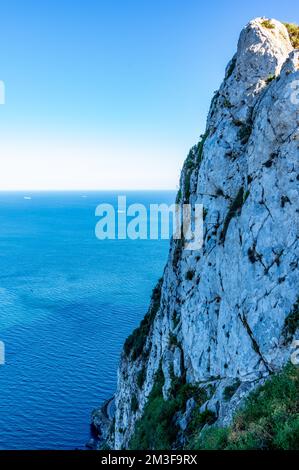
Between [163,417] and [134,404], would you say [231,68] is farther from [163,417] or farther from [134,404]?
[134,404]

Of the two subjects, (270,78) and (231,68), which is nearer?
(270,78)

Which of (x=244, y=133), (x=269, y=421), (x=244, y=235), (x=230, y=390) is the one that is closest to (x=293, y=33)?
(x=244, y=133)

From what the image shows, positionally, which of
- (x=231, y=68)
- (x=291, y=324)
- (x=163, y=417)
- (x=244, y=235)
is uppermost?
(x=231, y=68)

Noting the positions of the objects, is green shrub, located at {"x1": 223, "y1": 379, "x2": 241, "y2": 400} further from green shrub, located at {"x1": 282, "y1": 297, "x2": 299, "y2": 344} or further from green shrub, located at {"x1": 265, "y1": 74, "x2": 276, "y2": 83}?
green shrub, located at {"x1": 265, "y1": 74, "x2": 276, "y2": 83}
